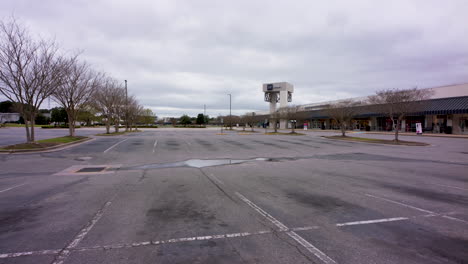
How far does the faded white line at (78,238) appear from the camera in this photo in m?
3.60

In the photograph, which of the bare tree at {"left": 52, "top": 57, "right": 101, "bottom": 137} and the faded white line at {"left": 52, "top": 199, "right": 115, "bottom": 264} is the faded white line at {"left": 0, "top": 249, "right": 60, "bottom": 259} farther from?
the bare tree at {"left": 52, "top": 57, "right": 101, "bottom": 137}

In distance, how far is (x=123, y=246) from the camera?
3.96 metres

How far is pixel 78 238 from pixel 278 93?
71037mm

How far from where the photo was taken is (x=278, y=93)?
237 ft

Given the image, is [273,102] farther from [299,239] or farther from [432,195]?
[299,239]

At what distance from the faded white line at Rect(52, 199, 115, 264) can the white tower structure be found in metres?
65.9

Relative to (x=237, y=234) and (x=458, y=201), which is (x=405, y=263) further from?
(x=458, y=201)

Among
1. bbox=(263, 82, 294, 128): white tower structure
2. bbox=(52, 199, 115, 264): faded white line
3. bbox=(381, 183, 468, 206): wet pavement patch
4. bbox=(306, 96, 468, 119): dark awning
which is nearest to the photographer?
bbox=(52, 199, 115, 264): faded white line

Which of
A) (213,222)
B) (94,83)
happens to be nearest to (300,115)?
(94,83)

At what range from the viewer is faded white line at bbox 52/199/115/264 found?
3.60 metres

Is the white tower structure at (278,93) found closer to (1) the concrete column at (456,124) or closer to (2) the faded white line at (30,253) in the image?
(1) the concrete column at (456,124)

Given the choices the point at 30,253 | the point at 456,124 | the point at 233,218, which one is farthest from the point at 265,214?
the point at 456,124

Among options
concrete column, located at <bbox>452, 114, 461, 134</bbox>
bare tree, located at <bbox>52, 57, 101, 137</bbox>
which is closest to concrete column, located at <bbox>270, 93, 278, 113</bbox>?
concrete column, located at <bbox>452, 114, 461, 134</bbox>

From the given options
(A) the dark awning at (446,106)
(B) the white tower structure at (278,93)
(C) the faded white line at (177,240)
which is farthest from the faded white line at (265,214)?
(B) the white tower structure at (278,93)
